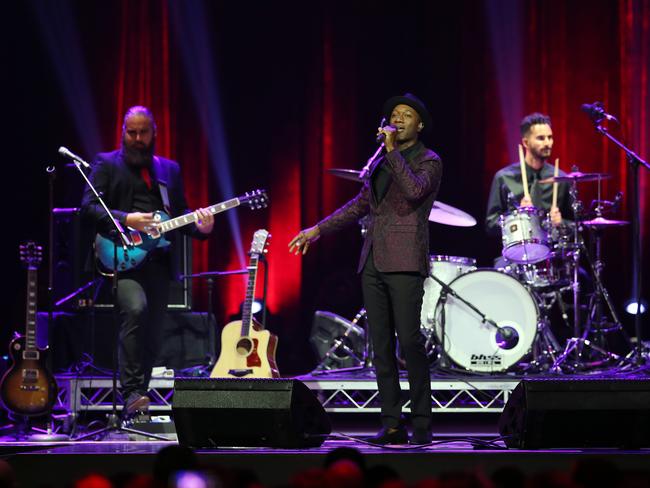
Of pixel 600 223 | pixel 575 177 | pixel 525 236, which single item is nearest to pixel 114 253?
pixel 525 236

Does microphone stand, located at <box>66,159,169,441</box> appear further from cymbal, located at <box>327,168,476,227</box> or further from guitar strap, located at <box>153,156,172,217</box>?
cymbal, located at <box>327,168,476,227</box>

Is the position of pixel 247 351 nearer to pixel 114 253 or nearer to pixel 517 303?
pixel 114 253

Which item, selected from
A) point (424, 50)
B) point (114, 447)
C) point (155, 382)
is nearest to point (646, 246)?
point (424, 50)

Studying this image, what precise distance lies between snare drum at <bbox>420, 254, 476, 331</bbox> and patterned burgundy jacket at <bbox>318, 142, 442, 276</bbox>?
83.4 inches

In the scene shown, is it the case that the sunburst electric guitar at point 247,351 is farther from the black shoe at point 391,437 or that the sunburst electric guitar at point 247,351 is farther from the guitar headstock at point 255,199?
the black shoe at point 391,437

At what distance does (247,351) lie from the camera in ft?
22.5

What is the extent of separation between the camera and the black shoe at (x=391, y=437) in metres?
5.09

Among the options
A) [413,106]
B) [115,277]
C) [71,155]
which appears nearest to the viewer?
[413,106]

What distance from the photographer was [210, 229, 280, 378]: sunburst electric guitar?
6.77 metres

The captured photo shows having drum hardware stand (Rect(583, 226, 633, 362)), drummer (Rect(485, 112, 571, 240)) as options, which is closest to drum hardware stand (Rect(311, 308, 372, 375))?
drummer (Rect(485, 112, 571, 240))

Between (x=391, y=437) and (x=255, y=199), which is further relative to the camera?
(x=255, y=199)

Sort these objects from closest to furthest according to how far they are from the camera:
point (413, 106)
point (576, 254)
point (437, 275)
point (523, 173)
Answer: point (413, 106), point (576, 254), point (437, 275), point (523, 173)

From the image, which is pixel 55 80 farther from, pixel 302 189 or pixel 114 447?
Answer: pixel 114 447

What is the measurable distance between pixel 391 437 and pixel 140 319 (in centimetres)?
200
